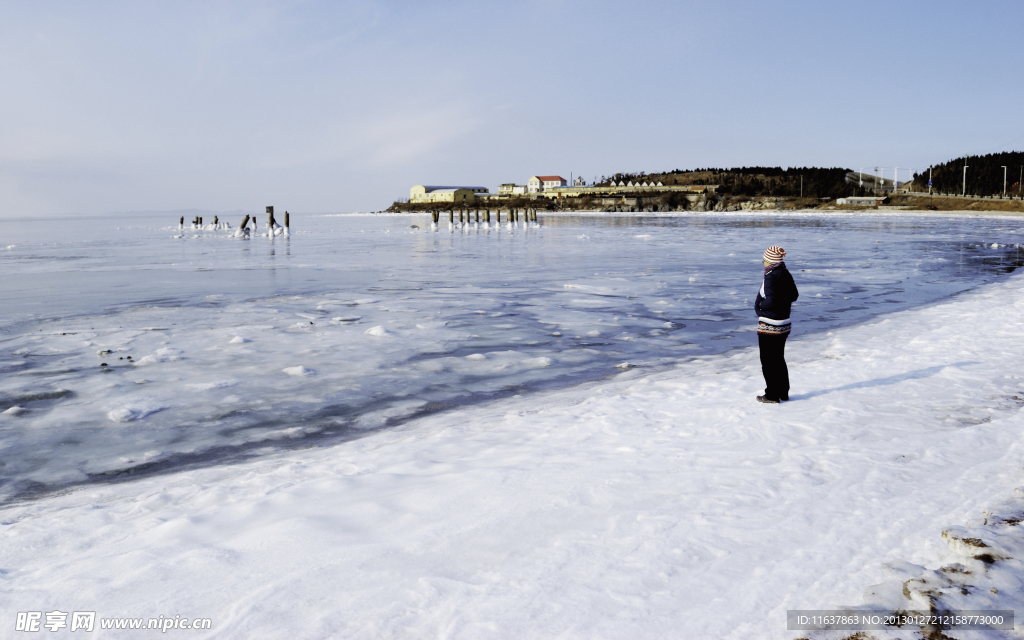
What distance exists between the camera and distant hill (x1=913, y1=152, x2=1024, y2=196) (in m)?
115

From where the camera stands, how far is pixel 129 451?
5.03 meters

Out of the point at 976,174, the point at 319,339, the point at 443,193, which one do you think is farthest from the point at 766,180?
the point at 319,339

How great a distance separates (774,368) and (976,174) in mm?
152547

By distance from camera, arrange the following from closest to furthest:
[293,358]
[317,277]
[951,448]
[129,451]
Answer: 1. [951,448]
2. [129,451]
3. [293,358]
4. [317,277]

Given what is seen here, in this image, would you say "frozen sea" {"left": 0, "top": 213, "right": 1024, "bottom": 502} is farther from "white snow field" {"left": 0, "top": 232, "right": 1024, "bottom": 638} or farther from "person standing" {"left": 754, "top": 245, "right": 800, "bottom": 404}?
"person standing" {"left": 754, "top": 245, "right": 800, "bottom": 404}

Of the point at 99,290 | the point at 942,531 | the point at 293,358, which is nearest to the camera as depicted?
the point at 942,531

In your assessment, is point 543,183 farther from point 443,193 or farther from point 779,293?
point 779,293

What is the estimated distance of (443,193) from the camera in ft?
543

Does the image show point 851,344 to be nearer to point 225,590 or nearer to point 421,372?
point 421,372

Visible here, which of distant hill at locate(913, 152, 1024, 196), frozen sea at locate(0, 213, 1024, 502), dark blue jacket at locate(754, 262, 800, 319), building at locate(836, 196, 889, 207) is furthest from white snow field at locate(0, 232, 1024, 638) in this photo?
distant hill at locate(913, 152, 1024, 196)

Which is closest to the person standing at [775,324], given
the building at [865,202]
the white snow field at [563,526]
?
the white snow field at [563,526]

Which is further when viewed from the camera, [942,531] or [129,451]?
[129,451]

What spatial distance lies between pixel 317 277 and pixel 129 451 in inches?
507

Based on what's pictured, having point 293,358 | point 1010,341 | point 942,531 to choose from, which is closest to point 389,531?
point 942,531
